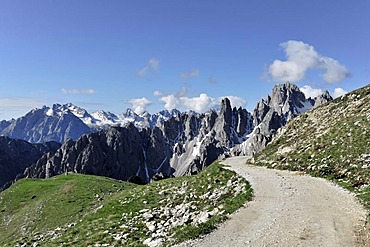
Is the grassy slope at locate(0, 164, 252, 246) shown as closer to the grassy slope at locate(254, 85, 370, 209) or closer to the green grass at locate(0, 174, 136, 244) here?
the green grass at locate(0, 174, 136, 244)

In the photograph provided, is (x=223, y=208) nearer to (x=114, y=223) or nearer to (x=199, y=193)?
(x=199, y=193)

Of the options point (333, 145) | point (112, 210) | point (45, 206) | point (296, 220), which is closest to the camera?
point (296, 220)

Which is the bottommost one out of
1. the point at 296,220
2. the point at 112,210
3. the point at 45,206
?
the point at 45,206

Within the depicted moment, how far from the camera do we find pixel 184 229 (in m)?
23.0

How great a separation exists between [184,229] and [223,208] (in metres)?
4.75

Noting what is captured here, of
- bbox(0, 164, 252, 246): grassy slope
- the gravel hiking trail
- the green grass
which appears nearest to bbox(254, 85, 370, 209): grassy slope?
the gravel hiking trail

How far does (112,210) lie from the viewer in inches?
1398

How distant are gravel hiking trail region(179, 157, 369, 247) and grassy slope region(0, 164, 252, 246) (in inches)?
59.2

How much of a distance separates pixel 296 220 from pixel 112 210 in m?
21.2

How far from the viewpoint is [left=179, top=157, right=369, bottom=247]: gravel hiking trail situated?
1941cm

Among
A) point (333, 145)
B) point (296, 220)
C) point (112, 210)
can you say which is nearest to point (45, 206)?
point (112, 210)

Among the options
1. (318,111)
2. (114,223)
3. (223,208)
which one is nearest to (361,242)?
(223,208)

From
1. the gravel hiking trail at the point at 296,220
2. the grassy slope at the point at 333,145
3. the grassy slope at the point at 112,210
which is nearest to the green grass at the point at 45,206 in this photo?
the grassy slope at the point at 112,210

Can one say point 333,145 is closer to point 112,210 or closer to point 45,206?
point 112,210
